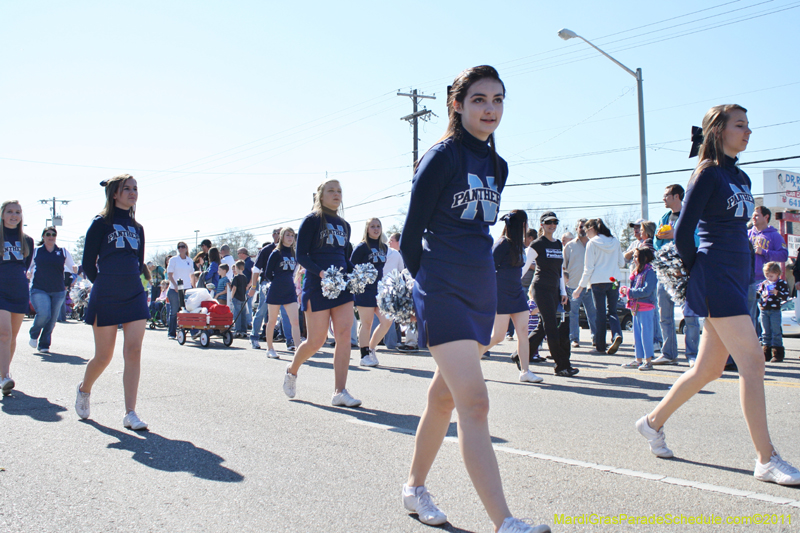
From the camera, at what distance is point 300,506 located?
11.2ft

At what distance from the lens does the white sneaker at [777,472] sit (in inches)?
140

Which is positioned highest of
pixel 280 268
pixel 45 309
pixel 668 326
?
pixel 280 268

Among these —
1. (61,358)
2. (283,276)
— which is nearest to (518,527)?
(283,276)

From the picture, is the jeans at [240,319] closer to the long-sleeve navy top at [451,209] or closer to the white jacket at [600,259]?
the white jacket at [600,259]

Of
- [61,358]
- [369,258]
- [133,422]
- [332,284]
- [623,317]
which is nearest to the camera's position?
[133,422]

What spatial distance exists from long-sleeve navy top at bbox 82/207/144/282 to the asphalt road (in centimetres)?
129

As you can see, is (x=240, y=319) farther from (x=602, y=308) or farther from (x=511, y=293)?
(x=511, y=293)

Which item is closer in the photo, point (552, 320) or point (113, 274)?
point (113, 274)

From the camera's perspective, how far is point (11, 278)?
729 centimetres

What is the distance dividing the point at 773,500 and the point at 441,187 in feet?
7.84

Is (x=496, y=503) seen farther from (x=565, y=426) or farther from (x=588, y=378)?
(x=588, y=378)

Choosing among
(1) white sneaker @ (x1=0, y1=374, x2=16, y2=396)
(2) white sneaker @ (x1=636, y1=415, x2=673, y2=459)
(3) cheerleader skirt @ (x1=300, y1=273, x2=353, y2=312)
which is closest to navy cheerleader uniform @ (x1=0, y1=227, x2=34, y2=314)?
(1) white sneaker @ (x1=0, y1=374, x2=16, y2=396)

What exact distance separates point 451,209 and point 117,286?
3.51 meters

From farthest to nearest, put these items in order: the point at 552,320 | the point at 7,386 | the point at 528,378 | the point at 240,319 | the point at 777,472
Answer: the point at 240,319 → the point at 552,320 → the point at 528,378 → the point at 7,386 → the point at 777,472
